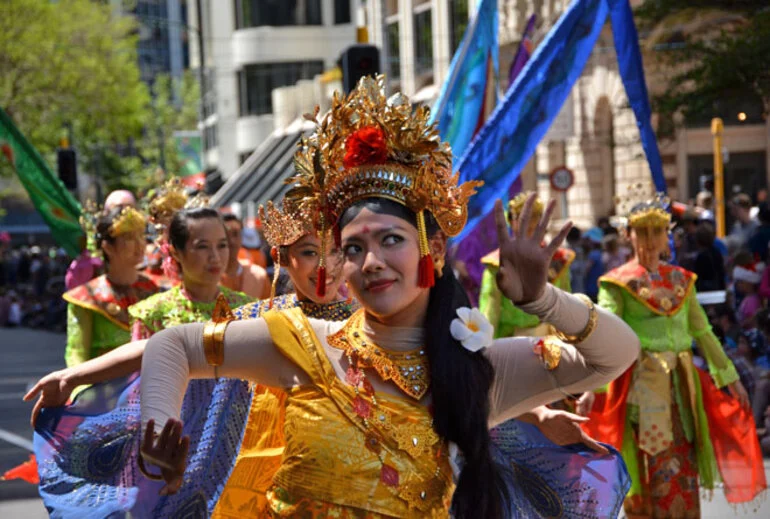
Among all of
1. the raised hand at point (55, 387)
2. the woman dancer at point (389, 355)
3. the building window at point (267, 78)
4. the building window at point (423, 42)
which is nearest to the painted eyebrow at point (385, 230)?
the woman dancer at point (389, 355)

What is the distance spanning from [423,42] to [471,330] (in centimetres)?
3286

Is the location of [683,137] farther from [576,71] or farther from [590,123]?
[576,71]

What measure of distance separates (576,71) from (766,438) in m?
3.06

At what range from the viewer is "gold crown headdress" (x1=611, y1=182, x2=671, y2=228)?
833 cm

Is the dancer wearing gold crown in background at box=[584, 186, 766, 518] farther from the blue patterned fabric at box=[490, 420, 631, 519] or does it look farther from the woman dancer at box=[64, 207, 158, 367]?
the blue patterned fabric at box=[490, 420, 631, 519]

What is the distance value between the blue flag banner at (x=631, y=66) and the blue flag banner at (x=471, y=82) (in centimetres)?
166

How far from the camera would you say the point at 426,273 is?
3678 millimetres

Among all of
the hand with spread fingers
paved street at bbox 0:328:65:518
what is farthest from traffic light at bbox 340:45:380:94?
the hand with spread fingers

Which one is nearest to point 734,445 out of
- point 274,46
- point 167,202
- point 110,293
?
point 167,202

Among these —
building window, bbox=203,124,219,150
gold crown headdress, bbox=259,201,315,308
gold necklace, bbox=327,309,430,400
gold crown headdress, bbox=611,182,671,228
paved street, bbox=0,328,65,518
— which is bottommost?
paved street, bbox=0,328,65,518

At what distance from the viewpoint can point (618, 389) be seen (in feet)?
27.0

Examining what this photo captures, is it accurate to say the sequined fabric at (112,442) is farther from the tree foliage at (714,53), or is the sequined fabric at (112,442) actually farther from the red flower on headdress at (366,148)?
the tree foliage at (714,53)

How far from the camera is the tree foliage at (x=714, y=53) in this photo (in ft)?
43.1

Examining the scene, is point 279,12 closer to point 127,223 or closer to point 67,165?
point 67,165
